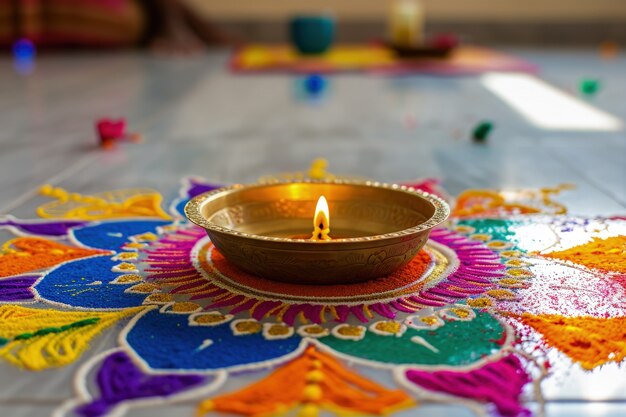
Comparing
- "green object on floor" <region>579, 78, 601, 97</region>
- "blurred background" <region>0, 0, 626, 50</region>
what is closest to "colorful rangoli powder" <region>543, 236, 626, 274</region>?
"green object on floor" <region>579, 78, 601, 97</region>

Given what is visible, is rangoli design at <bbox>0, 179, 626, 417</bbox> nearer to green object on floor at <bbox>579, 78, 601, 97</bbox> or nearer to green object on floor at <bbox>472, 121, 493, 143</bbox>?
green object on floor at <bbox>472, 121, 493, 143</bbox>

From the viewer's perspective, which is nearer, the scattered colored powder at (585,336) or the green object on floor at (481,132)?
the scattered colored powder at (585,336)

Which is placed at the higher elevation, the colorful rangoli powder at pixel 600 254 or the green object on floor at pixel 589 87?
the green object on floor at pixel 589 87

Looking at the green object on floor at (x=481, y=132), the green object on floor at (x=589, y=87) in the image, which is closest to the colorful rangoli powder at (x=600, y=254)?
the green object on floor at (x=481, y=132)

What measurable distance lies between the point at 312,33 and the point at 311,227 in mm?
2577

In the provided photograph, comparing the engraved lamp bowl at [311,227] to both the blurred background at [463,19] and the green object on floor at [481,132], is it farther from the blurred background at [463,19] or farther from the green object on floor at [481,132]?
the blurred background at [463,19]

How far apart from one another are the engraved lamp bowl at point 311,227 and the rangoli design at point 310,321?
3cm

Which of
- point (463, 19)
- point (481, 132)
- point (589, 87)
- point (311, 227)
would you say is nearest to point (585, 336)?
point (311, 227)

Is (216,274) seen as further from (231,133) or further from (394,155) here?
(231,133)

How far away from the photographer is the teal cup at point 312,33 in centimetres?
339

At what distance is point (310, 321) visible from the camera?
759 millimetres

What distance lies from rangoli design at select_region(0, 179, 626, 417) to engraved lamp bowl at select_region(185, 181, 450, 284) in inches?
1.1

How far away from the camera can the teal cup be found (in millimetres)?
3395

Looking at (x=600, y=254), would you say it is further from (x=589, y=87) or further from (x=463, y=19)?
(x=463, y=19)
